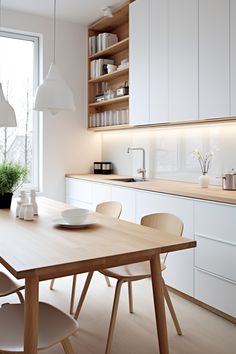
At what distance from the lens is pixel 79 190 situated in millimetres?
4668

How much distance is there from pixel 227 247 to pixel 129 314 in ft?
2.84

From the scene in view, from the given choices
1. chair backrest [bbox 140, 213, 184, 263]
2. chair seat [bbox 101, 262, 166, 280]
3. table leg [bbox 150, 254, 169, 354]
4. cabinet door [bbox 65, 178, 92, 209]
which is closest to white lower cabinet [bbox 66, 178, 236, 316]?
chair backrest [bbox 140, 213, 184, 263]

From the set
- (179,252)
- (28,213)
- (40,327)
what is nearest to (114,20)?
(179,252)

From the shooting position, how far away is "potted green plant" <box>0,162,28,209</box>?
293 cm

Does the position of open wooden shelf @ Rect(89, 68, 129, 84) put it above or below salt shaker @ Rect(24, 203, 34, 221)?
above

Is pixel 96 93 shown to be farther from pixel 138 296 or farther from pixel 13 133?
pixel 138 296

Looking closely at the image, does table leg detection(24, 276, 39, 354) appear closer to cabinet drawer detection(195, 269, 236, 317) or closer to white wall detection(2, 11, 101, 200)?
cabinet drawer detection(195, 269, 236, 317)

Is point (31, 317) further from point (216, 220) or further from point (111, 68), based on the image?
point (111, 68)

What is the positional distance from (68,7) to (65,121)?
1.35 metres

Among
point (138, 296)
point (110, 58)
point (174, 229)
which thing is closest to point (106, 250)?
point (174, 229)

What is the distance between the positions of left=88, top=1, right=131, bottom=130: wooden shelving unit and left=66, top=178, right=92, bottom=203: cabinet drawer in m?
0.76

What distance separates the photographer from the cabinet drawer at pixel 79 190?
14.6ft

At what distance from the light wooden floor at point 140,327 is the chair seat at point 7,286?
0.46 metres

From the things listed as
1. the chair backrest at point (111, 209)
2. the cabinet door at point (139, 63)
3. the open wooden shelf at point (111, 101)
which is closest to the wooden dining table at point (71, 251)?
the chair backrest at point (111, 209)
